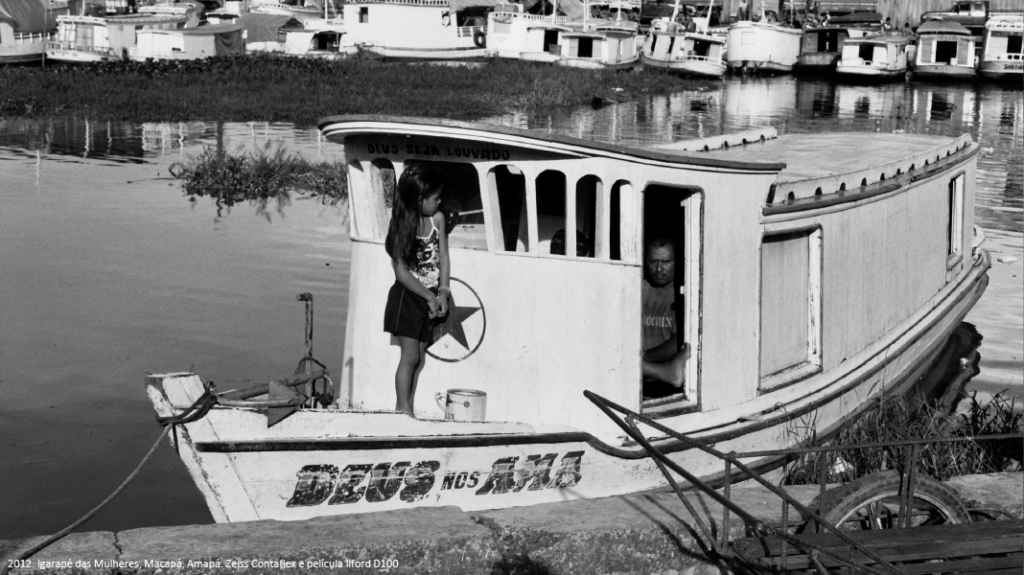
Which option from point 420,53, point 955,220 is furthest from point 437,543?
point 420,53

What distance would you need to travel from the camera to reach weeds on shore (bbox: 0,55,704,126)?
3378 centimetres

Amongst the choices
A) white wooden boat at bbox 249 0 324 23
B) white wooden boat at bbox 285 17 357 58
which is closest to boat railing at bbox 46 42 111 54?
white wooden boat at bbox 285 17 357 58

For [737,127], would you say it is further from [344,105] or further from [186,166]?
[186,166]

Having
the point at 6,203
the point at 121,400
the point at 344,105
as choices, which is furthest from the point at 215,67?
the point at 121,400

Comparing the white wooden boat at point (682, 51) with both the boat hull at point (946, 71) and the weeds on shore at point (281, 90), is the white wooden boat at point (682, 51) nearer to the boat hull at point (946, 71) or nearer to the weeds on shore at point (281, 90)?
the weeds on shore at point (281, 90)

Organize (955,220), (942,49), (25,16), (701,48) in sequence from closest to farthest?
1. (955,220)
2. (25,16)
3. (942,49)
4. (701,48)

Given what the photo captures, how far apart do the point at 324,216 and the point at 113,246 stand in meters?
3.54

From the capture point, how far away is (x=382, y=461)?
20.9 feet

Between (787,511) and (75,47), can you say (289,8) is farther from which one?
(787,511)

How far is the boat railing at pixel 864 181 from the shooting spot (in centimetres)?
827

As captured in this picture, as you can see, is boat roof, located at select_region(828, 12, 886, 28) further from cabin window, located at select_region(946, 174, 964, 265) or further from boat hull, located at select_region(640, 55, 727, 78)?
cabin window, located at select_region(946, 174, 964, 265)

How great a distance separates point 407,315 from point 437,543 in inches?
77.3

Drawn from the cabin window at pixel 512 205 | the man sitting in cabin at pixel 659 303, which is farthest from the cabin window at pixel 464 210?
the man sitting in cabin at pixel 659 303

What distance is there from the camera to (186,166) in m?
21.9
